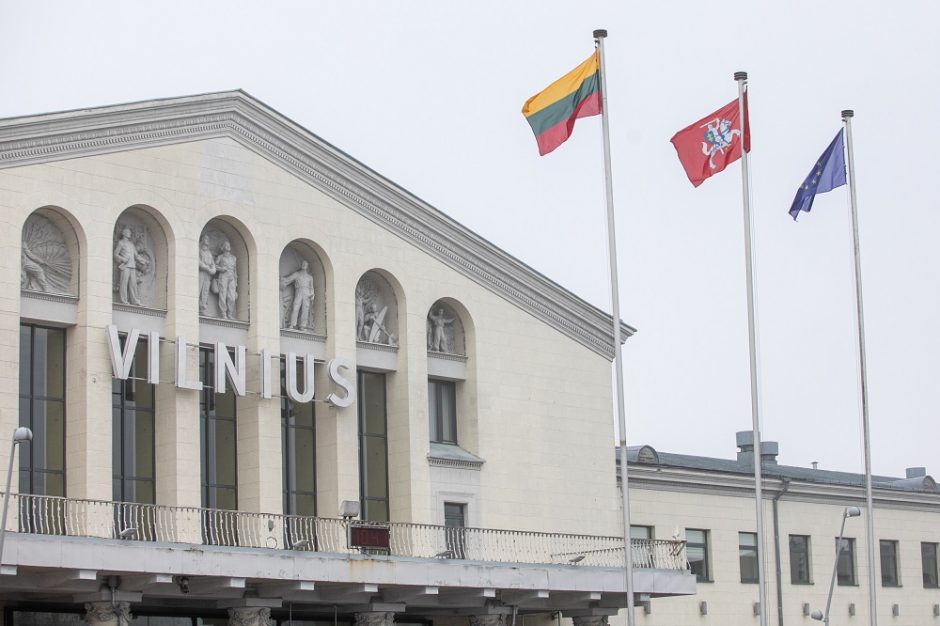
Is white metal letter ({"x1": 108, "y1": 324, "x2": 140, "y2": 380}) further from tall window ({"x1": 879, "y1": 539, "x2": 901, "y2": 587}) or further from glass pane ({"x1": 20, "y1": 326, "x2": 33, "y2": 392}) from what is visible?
Result: tall window ({"x1": 879, "y1": 539, "x2": 901, "y2": 587})

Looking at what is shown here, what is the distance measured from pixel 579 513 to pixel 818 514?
11.2m

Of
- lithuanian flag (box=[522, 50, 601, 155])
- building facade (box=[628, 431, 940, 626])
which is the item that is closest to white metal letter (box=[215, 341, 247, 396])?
lithuanian flag (box=[522, 50, 601, 155])

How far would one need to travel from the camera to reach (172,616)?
114ft

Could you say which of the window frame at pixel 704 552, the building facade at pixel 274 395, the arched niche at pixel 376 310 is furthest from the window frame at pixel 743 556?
the arched niche at pixel 376 310

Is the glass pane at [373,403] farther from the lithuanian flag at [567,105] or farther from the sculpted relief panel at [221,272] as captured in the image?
the lithuanian flag at [567,105]

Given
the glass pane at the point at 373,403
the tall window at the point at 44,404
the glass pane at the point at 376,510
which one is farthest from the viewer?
the glass pane at the point at 373,403

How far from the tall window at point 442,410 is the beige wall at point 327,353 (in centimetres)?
41

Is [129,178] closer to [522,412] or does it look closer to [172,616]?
[172,616]

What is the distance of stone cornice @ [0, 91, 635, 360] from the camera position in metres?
33.7

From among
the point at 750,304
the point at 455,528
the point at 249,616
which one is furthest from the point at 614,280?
the point at 249,616

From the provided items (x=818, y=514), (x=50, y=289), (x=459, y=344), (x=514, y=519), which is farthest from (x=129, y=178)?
(x=818, y=514)

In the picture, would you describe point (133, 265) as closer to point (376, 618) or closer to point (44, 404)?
point (44, 404)

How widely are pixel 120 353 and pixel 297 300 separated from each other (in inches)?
203

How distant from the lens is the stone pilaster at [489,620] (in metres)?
38.3
